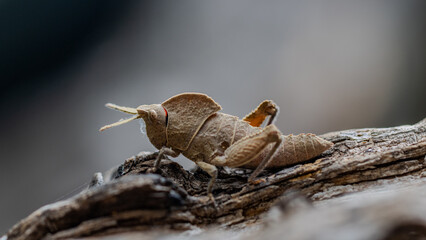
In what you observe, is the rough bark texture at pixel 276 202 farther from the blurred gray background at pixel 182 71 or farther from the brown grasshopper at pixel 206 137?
the blurred gray background at pixel 182 71

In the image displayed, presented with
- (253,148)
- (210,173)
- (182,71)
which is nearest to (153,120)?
(210,173)

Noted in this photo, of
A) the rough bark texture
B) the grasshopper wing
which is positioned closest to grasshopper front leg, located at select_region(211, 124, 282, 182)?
the rough bark texture

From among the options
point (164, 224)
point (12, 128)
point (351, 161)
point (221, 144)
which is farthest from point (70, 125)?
point (351, 161)

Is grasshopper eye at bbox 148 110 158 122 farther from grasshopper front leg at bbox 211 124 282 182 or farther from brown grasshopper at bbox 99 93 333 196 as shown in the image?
grasshopper front leg at bbox 211 124 282 182

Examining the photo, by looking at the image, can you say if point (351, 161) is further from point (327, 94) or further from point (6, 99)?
point (6, 99)

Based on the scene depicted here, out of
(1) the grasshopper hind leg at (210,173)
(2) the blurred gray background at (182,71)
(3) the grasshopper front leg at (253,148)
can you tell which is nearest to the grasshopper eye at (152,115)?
(1) the grasshopper hind leg at (210,173)

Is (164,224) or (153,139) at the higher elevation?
(153,139)
